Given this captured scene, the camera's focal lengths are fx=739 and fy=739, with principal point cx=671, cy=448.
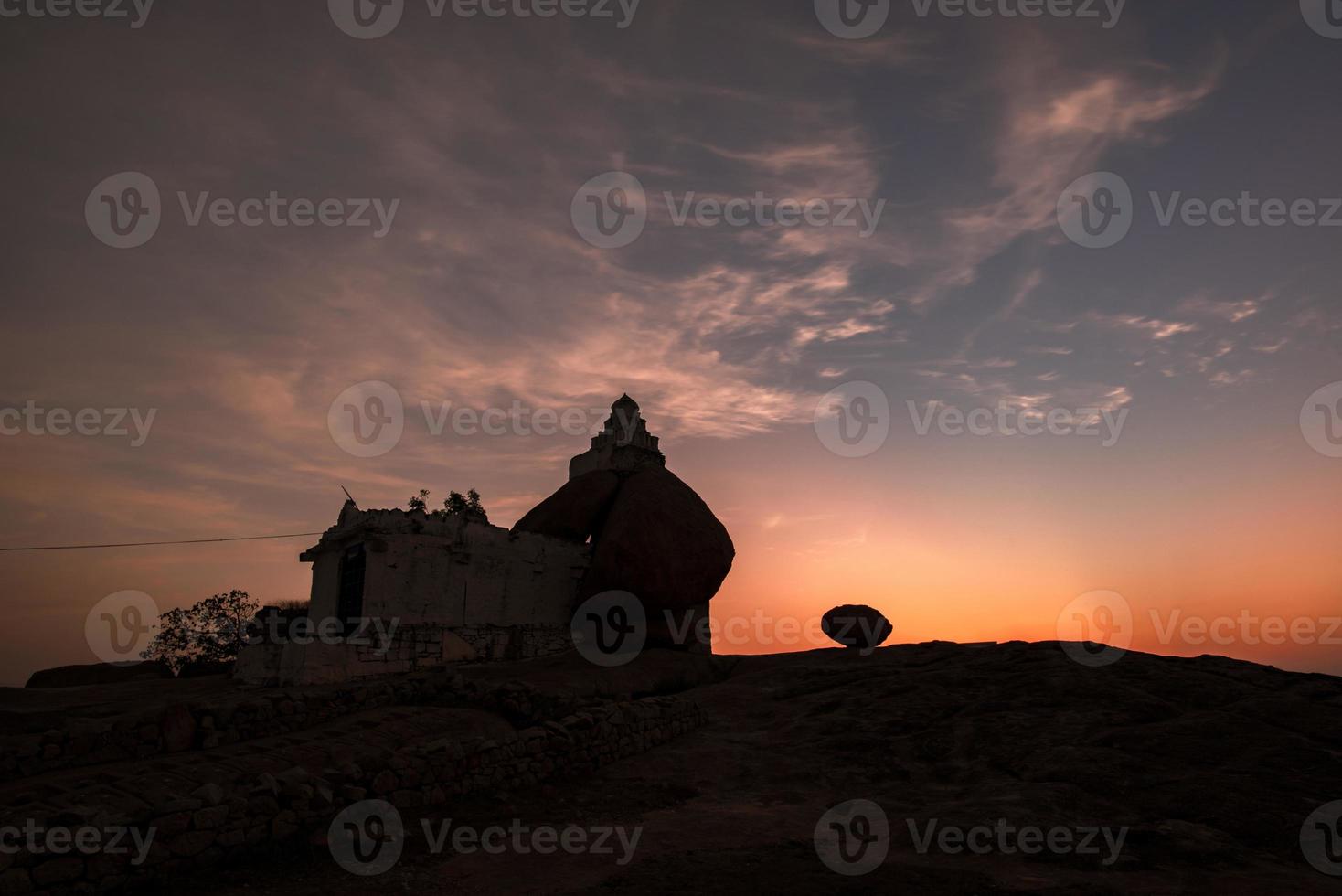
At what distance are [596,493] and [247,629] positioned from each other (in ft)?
83.8

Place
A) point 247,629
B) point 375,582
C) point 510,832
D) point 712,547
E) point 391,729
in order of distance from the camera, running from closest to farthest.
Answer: point 510,832 < point 391,729 < point 375,582 < point 712,547 < point 247,629

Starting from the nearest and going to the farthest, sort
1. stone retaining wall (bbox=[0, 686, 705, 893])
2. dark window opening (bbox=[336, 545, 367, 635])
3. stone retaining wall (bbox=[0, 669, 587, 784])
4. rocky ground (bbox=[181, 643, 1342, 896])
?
1. stone retaining wall (bbox=[0, 686, 705, 893])
2. rocky ground (bbox=[181, 643, 1342, 896])
3. stone retaining wall (bbox=[0, 669, 587, 784])
4. dark window opening (bbox=[336, 545, 367, 635])

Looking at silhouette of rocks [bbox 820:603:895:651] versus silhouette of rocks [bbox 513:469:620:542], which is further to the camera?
silhouette of rocks [bbox 513:469:620:542]

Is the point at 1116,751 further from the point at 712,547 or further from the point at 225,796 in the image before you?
the point at 712,547

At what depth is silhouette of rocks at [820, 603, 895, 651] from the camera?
1182 inches

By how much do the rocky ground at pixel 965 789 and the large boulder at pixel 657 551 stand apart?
8.53 meters

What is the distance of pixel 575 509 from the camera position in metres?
32.5

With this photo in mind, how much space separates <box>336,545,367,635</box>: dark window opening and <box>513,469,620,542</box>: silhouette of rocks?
24.6 ft

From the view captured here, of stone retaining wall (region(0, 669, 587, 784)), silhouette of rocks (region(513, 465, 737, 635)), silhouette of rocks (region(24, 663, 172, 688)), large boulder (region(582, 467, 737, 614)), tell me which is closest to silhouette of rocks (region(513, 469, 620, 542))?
silhouette of rocks (region(513, 465, 737, 635))

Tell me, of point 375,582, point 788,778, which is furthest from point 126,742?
point 375,582

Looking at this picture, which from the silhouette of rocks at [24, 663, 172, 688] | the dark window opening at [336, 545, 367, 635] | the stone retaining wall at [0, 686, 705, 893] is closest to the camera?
the stone retaining wall at [0, 686, 705, 893]

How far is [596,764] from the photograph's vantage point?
578 inches

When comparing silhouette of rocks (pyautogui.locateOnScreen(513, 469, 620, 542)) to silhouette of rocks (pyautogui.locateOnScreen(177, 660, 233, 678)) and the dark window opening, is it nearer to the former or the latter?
the dark window opening

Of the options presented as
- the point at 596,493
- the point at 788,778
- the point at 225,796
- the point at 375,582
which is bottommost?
the point at 788,778
